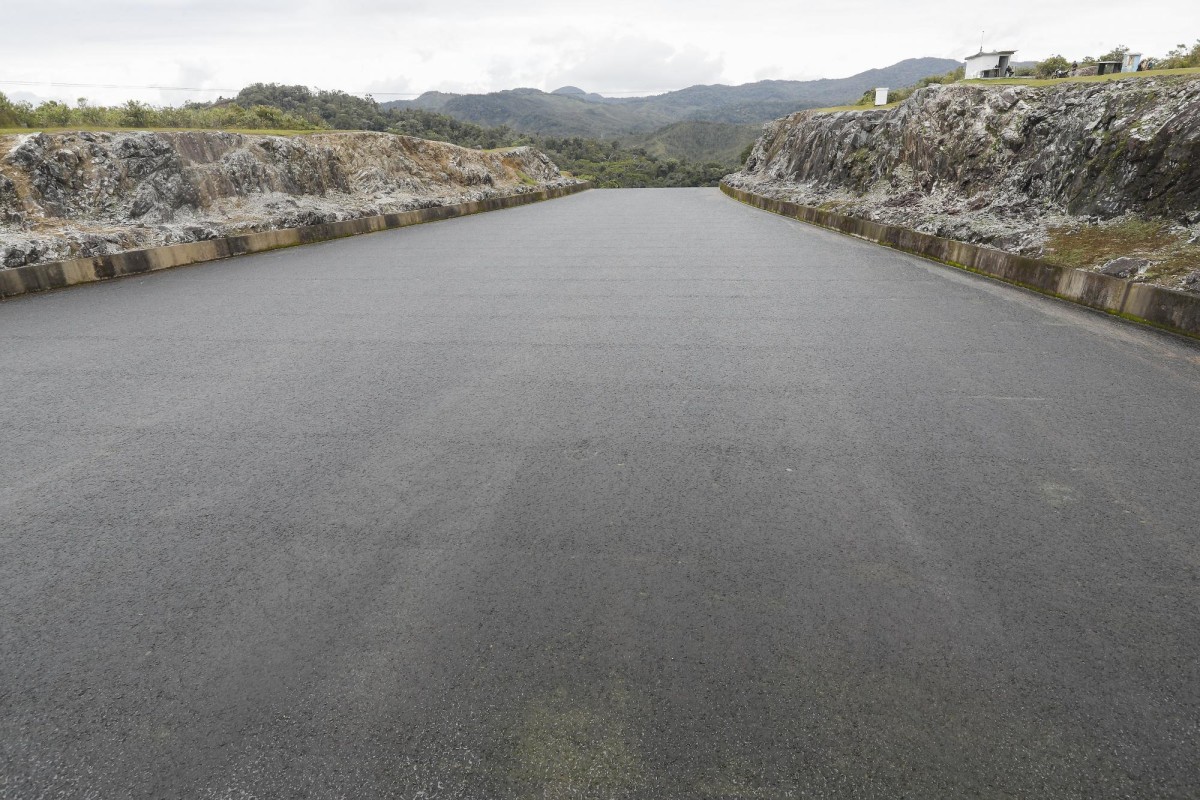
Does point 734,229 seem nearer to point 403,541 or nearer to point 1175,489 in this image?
point 1175,489

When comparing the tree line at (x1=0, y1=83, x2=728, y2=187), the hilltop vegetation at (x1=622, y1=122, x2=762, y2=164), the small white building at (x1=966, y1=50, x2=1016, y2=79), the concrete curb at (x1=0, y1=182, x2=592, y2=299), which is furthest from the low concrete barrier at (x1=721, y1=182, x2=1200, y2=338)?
the hilltop vegetation at (x1=622, y1=122, x2=762, y2=164)

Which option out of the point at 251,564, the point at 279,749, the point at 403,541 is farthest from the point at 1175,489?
the point at 251,564

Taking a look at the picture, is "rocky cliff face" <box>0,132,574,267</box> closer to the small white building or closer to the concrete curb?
the concrete curb

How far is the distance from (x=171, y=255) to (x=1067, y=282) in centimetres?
1420

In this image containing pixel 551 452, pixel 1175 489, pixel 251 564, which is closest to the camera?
pixel 251 564

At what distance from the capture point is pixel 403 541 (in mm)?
3121

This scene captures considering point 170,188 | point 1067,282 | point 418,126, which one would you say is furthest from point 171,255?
point 418,126

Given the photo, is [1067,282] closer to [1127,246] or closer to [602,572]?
[1127,246]

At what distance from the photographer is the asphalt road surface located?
2039mm

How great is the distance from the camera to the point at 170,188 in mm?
14523

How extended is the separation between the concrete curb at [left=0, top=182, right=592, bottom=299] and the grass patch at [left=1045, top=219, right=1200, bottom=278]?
14.4 m

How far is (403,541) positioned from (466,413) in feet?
5.62

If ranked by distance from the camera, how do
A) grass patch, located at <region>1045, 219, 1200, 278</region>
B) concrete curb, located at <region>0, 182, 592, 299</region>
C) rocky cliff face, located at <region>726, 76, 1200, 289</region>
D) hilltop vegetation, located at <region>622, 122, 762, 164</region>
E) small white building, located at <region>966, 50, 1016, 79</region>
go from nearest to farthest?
grass patch, located at <region>1045, 219, 1200, 278</region> < rocky cliff face, located at <region>726, 76, 1200, 289</region> < concrete curb, located at <region>0, 182, 592, 299</region> < small white building, located at <region>966, 50, 1016, 79</region> < hilltop vegetation, located at <region>622, 122, 762, 164</region>

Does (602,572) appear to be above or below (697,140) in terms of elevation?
below
